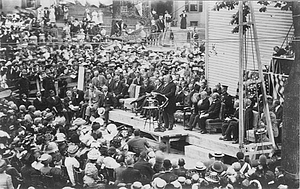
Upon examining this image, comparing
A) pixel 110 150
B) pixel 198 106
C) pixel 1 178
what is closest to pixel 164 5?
pixel 198 106

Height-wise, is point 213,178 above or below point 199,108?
below

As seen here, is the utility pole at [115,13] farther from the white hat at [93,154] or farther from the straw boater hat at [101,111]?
the white hat at [93,154]

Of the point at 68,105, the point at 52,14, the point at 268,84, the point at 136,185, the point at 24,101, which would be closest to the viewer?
the point at 136,185

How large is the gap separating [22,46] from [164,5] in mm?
1999

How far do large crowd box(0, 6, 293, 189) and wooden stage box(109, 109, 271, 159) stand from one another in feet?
0.33

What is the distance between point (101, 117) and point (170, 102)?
3.26 feet

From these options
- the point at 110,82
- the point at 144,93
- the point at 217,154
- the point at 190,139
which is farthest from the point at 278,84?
the point at 110,82

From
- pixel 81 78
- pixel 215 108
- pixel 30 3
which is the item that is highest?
pixel 30 3

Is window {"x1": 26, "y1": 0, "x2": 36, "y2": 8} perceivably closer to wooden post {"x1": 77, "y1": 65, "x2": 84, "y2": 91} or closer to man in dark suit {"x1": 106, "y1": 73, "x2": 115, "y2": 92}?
wooden post {"x1": 77, "y1": 65, "x2": 84, "y2": 91}

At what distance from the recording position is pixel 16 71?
8.90 m

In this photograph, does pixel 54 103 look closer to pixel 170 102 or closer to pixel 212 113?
pixel 170 102

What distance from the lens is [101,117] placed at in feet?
30.2

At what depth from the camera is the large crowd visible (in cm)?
865

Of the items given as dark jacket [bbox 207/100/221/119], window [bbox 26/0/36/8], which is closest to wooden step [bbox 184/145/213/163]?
dark jacket [bbox 207/100/221/119]
